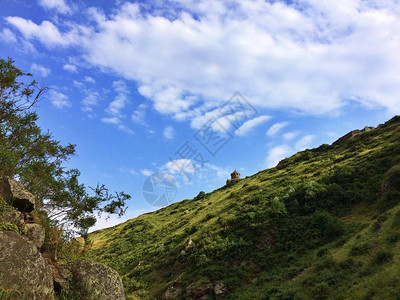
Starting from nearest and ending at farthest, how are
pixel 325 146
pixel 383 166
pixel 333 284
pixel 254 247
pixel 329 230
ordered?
pixel 333 284 → pixel 329 230 → pixel 254 247 → pixel 383 166 → pixel 325 146

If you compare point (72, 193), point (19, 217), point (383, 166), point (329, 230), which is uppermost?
point (72, 193)

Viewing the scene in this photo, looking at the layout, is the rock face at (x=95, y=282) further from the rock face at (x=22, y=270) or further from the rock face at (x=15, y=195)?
the rock face at (x=15, y=195)

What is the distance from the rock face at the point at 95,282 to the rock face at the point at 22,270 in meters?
1.59

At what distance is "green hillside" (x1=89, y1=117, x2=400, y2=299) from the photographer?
1817 centimetres

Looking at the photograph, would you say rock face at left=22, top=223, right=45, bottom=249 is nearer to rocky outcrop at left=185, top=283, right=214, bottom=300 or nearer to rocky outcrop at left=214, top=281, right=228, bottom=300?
rocky outcrop at left=185, top=283, right=214, bottom=300

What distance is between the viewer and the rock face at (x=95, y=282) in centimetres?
1255

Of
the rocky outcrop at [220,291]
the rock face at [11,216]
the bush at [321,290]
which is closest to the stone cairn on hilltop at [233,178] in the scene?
the rocky outcrop at [220,291]

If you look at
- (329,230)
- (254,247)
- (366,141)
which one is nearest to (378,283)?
(329,230)

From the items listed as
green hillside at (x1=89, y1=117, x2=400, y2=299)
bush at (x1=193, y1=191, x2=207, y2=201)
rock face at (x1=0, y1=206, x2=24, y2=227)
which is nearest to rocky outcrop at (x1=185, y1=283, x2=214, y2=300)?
green hillside at (x1=89, y1=117, x2=400, y2=299)

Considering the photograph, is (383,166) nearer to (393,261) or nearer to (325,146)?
(393,261)

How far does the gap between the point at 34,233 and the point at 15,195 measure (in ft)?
6.92

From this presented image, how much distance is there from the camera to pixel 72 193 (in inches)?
776

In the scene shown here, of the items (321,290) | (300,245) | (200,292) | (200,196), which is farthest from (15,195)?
(200,196)

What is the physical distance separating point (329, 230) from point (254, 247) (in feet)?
25.6
